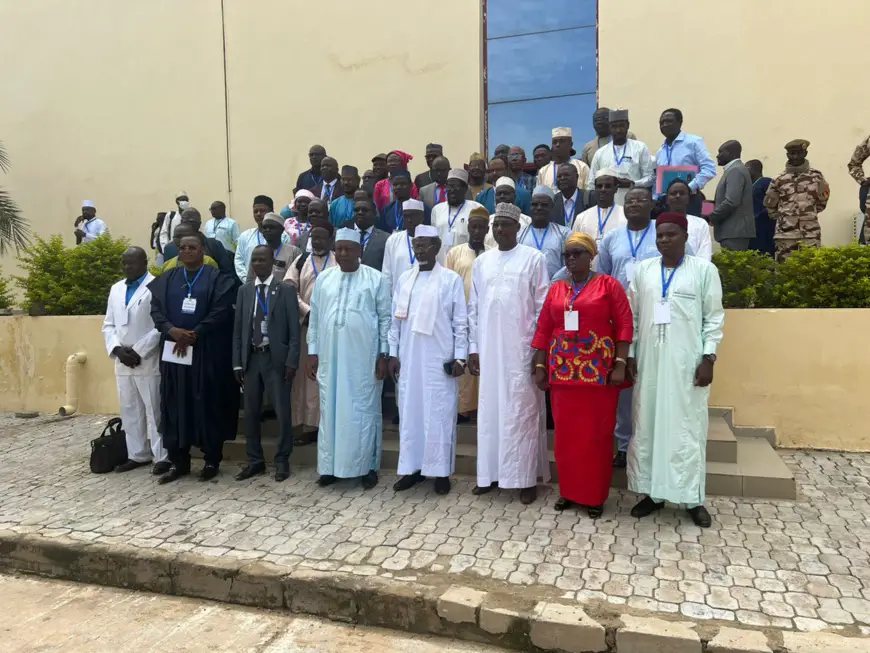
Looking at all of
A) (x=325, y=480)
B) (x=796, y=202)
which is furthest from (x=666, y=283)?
(x=796, y=202)

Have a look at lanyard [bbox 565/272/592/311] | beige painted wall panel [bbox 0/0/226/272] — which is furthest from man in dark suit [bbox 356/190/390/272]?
beige painted wall panel [bbox 0/0/226/272]

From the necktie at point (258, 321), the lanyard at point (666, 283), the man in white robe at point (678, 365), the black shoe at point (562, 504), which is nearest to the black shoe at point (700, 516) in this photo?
the man in white robe at point (678, 365)

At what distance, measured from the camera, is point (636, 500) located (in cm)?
478

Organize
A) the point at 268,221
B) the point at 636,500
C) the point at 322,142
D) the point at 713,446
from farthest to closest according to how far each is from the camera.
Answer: the point at 322,142 < the point at 268,221 < the point at 713,446 < the point at 636,500

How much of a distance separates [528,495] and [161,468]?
3.33m

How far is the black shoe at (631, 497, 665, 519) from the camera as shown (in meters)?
4.48

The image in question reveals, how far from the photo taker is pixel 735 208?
6707mm

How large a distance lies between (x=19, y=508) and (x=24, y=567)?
0.88m

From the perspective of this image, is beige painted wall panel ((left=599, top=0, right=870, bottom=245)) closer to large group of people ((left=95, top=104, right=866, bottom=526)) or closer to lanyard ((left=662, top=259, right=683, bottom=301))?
large group of people ((left=95, top=104, right=866, bottom=526))

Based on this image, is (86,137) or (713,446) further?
(86,137)

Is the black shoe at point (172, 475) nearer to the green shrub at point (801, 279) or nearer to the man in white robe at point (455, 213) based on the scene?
the man in white robe at point (455, 213)

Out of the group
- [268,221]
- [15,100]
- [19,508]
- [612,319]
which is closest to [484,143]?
[268,221]

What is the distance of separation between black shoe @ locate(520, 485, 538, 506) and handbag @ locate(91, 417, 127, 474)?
384 centimetres

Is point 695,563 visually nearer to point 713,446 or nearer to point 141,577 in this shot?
point 713,446
